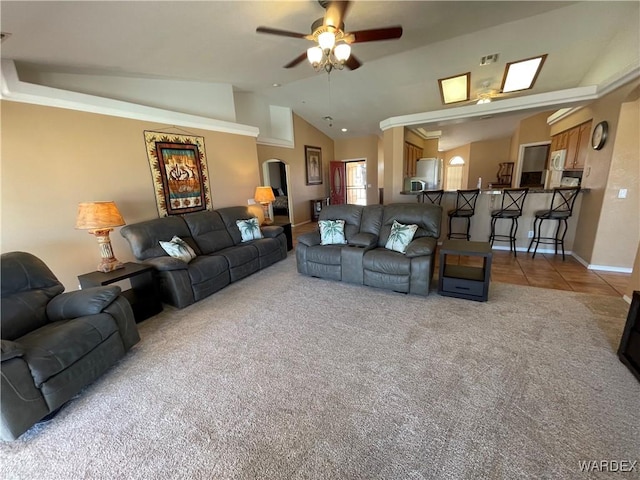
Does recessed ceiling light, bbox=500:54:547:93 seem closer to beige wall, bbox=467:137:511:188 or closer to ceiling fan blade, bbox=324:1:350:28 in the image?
ceiling fan blade, bbox=324:1:350:28

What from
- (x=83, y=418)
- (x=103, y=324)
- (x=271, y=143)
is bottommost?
(x=83, y=418)

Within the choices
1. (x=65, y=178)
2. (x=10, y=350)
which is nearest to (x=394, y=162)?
(x=65, y=178)

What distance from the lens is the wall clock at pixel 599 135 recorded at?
11.2 feet

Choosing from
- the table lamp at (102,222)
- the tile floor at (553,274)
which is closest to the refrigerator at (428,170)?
the tile floor at (553,274)

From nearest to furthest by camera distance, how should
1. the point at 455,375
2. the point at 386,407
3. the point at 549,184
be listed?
the point at 386,407
the point at 455,375
the point at 549,184

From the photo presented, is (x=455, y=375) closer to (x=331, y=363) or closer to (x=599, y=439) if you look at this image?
(x=599, y=439)

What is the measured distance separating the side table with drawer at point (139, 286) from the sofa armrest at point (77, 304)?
56 cm

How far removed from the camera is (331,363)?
1990 millimetres

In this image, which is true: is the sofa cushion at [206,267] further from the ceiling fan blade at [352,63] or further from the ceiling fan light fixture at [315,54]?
the ceiling fan blade at [352,63]

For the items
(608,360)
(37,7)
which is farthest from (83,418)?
(608,360)

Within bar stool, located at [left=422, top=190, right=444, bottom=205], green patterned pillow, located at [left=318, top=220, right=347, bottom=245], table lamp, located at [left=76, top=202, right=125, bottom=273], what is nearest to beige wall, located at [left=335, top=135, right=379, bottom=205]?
bar stool, located at [left=422, top=190, right=444, bottom=205]

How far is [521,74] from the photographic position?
439 cm

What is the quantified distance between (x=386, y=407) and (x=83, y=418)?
1.89m

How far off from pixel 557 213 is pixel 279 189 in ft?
22.0
